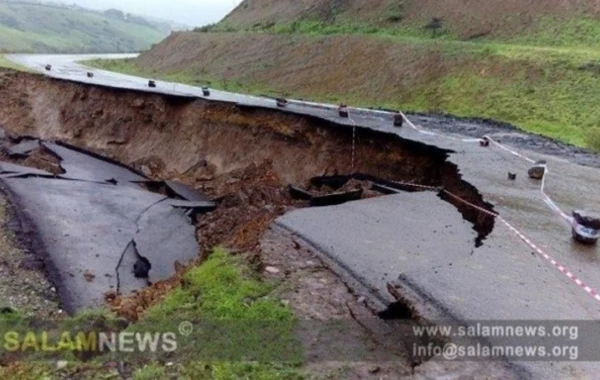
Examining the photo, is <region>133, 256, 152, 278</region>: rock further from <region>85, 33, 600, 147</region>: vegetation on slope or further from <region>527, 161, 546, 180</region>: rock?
<region>85, 33, 600, 147</region>: vegetation on slope

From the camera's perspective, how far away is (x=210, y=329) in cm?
488

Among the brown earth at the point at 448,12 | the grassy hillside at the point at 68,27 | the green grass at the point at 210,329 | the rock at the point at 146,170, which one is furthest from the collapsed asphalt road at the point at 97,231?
Answer: the grassy hillside at the point at 68,27

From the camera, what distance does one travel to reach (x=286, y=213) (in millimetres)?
7586

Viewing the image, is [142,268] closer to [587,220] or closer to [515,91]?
[587,220]

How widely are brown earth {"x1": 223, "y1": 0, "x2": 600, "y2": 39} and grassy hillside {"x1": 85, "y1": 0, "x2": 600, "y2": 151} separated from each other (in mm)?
72

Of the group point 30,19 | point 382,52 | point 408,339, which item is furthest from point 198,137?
point 30,19

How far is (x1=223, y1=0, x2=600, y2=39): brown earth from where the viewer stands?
94.0 feet

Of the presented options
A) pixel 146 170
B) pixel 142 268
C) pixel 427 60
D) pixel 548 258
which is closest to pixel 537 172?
pixel 548 258

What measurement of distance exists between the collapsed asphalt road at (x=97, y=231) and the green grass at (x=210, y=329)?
7.38ft

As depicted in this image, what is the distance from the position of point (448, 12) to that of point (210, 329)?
30268mm

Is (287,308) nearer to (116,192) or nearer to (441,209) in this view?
(441,209)

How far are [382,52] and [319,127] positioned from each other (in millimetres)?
15827

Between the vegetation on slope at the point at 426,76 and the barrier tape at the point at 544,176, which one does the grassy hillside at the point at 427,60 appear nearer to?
the vegetation on slope at the point at 426,76

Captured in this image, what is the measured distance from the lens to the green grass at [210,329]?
14.4ft
